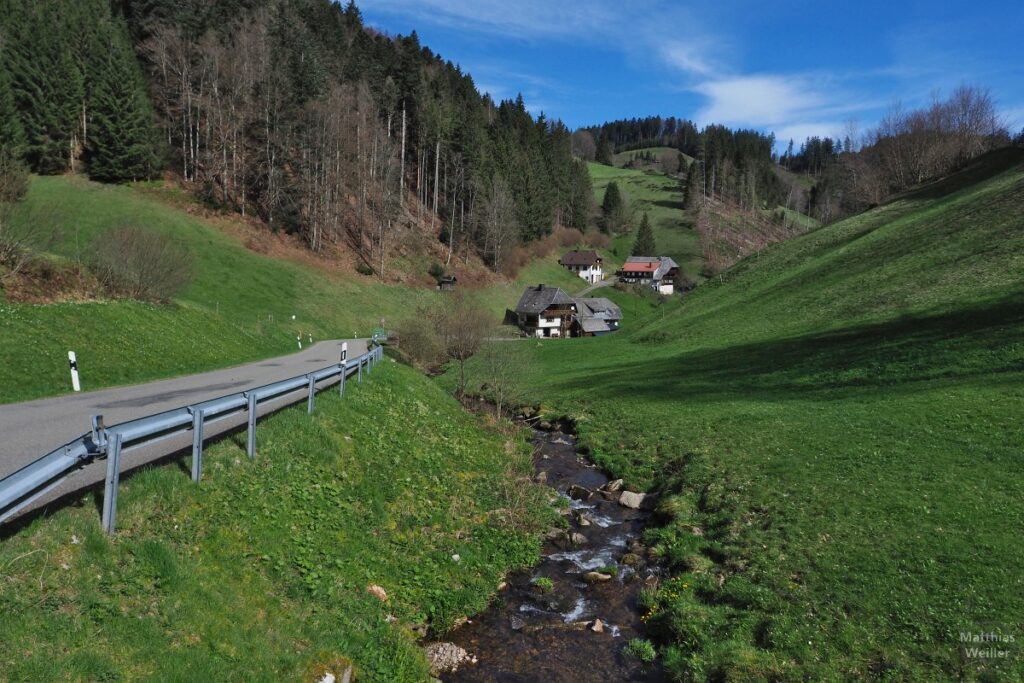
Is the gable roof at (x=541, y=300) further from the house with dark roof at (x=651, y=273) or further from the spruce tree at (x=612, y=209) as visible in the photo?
the spruce tree at (x=612, y=209)

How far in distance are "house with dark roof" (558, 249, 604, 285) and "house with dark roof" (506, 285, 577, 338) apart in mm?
38785

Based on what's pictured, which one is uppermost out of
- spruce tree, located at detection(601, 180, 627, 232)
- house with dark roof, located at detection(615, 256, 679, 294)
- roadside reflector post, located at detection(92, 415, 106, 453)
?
spruce tree, located at detection(601, 180, 627, 232)

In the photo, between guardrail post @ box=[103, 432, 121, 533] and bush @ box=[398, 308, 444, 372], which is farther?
bush @ box=[398, 308, 444, 372]

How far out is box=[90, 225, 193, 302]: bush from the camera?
31.4 meters

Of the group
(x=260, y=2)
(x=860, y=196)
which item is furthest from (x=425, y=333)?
(x=860, y=196)

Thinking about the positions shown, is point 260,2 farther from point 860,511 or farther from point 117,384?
point 860,511

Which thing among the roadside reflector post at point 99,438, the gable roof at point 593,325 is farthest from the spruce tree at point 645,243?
the roadside reflector post at point 99,438

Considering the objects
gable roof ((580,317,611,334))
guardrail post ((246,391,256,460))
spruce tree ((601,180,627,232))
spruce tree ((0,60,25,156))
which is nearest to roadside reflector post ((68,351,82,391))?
guardrail post ((246,391,256,460))

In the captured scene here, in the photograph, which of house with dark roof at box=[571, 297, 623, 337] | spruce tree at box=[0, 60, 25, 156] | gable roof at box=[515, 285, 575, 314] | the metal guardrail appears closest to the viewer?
the metal guardrail

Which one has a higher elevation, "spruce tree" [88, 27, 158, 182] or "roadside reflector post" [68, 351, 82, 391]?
"spruce tree" [88, 27, 158, 182]

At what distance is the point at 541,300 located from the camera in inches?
3792

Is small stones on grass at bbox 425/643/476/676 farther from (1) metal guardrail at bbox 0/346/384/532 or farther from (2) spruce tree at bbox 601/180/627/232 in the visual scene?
(2) spruce tree at bbox 601/180/627/232

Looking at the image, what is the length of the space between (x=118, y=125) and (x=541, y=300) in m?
64.8

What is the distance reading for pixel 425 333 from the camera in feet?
172
